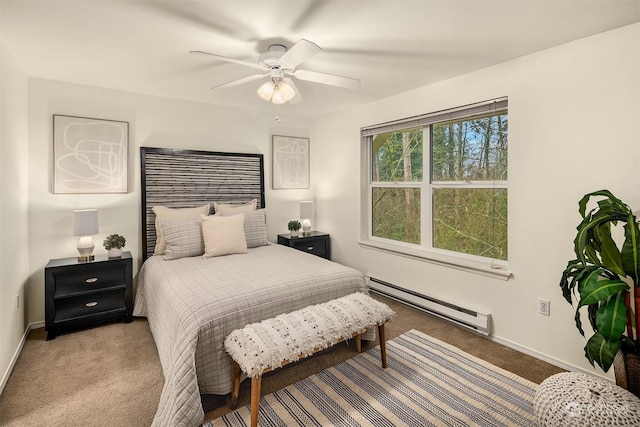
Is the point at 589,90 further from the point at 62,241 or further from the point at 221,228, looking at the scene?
the point at 62,241

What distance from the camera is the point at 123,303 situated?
122 inches

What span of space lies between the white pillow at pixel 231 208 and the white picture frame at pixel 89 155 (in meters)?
0.94

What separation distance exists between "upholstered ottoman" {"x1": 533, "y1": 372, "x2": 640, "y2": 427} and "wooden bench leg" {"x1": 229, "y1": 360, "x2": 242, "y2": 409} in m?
1.63

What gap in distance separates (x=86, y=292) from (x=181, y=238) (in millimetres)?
917

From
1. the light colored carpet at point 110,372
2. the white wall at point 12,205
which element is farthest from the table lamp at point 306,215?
the white wall at point 12,205

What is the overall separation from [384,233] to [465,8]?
2.66 meters

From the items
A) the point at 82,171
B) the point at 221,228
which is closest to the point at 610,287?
the point at 221,228

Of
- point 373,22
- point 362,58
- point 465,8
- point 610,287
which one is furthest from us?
point 362,58

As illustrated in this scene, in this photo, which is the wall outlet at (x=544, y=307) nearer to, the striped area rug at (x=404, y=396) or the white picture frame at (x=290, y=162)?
the striped area rug at (x=404, y=396)

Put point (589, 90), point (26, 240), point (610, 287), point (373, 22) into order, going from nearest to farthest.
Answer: point (610, 287) < point (373, 22) < point (589, 90) < point (26, 240)

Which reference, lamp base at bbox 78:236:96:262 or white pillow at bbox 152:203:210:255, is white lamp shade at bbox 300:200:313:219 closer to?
white pillow at bbox 152:203:210:255

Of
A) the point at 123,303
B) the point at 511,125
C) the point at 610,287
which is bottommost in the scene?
the point at 123,303

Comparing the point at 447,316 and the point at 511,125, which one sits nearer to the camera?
the point at 511,125

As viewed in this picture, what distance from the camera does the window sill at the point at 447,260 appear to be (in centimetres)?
273
